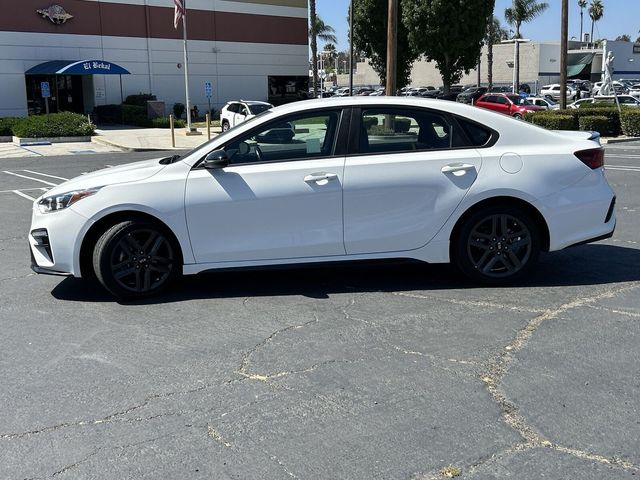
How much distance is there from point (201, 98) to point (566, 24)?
22315 mm

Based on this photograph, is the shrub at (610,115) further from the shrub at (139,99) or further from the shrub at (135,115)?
the shrub at (139,99)

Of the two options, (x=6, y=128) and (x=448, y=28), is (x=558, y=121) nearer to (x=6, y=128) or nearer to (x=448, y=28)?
(x=448, y=28)

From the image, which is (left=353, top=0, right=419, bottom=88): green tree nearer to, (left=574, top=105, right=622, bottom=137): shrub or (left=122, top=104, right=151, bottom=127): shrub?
(left=122, top=104, right=151, bottom=127): shrub

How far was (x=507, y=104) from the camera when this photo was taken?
34.0m

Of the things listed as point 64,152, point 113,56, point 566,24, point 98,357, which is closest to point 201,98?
point 113,56

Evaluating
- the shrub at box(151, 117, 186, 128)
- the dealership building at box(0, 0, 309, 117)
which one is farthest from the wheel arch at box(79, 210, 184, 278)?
the shrub at box(151, 117, 186, 128)

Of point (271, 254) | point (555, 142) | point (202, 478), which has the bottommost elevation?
point (202, 478)

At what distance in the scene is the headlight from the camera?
18.3 ft

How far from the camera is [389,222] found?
5.64 metres

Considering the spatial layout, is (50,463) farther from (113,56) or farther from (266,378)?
(113,56)

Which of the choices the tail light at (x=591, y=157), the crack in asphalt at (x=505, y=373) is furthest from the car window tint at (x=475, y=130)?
the crack in asphalt at (x=505, y=373)

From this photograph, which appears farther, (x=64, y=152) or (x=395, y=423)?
(x=64, y=152)

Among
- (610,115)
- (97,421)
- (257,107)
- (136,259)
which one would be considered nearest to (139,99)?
(257,107)

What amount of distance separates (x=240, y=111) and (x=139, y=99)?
40.0 feet
